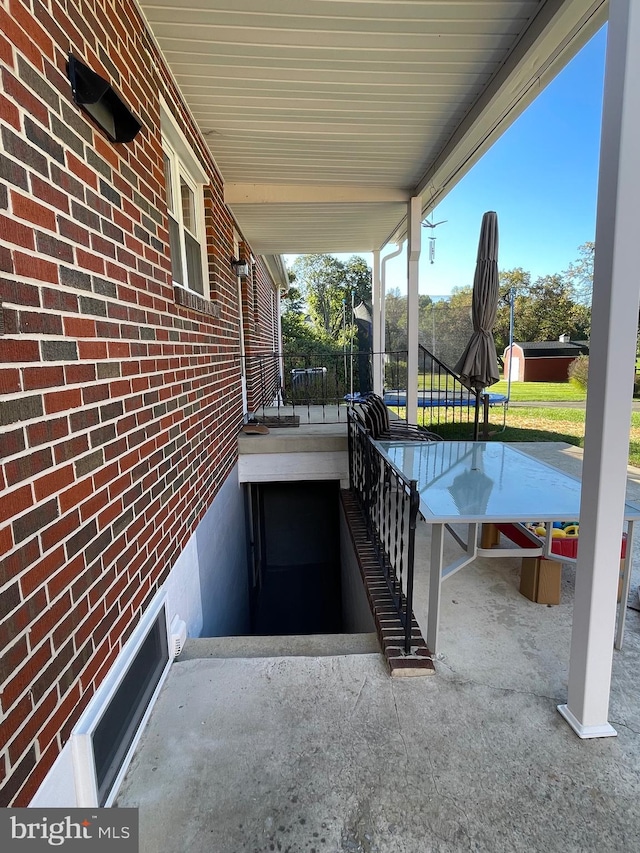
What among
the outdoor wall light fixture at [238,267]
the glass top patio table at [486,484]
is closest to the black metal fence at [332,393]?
the outdoor wall light fixture at [238,267]

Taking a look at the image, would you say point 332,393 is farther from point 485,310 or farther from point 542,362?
point 542,362

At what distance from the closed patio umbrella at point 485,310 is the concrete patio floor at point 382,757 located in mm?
2834

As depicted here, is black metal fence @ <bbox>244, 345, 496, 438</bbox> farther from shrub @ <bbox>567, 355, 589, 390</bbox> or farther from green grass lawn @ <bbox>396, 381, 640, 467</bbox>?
shrub @ <bbox>567, 355, 589, 390</bbox>

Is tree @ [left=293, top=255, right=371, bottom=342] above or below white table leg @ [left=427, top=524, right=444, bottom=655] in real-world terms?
above

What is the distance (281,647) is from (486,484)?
4.93ft

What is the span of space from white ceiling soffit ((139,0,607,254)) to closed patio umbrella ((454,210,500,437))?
666 mm

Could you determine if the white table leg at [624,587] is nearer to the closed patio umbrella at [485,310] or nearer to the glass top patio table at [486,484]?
the glass top patio table at [486,484]

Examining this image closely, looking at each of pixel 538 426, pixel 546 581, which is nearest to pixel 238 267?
pixel 546 581

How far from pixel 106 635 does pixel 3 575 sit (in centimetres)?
66

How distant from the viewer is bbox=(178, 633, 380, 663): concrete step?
91.2 inches

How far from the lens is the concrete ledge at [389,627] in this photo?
2.06 meters

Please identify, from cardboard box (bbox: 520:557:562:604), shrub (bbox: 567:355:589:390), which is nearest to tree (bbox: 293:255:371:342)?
shrub (bbox: 567:355:589:390)

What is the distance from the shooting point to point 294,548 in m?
6.14

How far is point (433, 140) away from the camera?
3.59 m
